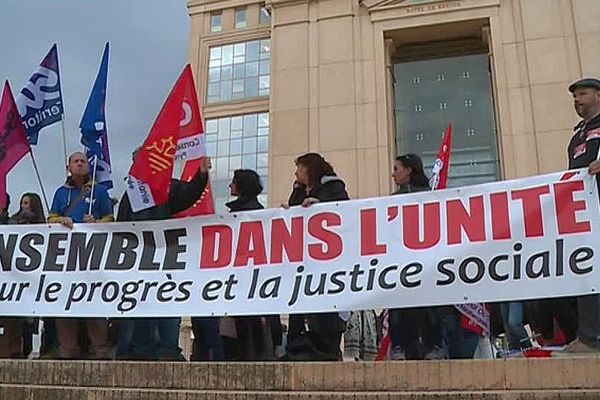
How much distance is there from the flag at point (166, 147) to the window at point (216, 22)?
18.2 metres

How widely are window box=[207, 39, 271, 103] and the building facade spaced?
7 cm

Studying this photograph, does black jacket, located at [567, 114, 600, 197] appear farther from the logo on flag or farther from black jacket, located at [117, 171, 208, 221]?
the logo on flag

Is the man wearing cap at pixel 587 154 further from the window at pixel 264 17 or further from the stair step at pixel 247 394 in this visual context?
the window at pixel 264 17

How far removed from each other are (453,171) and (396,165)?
13656 mm

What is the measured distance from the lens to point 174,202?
215 inches

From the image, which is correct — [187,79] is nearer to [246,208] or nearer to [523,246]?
[246,208]

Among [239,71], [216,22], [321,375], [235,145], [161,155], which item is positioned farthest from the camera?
[216,22]

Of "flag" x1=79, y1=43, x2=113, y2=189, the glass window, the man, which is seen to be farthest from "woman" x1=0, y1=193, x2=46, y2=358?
the glass window

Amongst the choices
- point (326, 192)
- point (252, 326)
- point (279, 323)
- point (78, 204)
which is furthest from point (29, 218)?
point (326, 192)

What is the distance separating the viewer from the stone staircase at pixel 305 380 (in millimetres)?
3586

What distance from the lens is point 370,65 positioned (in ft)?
63.3

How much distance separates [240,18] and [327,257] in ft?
64.2

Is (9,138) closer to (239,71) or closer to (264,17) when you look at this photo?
(239,71)

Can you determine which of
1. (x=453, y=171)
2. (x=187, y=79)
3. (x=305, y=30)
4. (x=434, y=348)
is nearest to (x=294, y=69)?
(x=305, y=30)
